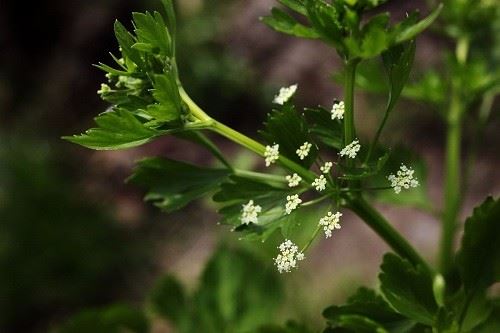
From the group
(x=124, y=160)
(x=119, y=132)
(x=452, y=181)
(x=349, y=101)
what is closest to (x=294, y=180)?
(x=349, y=101)

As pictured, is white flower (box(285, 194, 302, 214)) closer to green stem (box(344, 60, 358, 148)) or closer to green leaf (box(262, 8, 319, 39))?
green stem (box(344, 60, 358, 148))

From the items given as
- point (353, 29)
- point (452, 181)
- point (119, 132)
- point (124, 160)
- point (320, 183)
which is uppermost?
point (124, 160)

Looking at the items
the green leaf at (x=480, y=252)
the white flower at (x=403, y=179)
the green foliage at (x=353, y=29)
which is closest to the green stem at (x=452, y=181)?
the green leaf at (x=480, y=252)

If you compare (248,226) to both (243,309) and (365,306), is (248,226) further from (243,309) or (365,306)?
(243,309)

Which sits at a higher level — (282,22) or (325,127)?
(282,22)

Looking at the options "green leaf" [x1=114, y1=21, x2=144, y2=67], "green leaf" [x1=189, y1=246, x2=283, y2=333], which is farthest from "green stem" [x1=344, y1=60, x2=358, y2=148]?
"green leaf" [x1=189, y1=246, x2=283, y2=333]

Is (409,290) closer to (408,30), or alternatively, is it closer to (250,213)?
(250,213)

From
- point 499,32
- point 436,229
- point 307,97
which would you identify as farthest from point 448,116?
point 307,97
